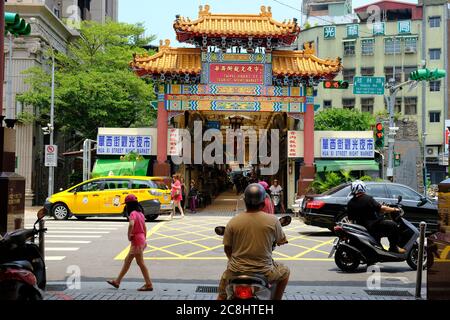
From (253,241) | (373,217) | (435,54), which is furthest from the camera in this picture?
(435,54)

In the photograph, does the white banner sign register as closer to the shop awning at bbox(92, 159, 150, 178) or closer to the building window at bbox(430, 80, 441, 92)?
the shop awning at bbox(92, 159, 150, 178)

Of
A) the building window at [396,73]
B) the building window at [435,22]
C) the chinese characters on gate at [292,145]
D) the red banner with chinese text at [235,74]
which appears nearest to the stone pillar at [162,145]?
the red banner with chinese text at [235,74]

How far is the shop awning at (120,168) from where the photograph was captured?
24.7 metres

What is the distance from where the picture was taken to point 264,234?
5023 mm

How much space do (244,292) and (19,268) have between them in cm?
242

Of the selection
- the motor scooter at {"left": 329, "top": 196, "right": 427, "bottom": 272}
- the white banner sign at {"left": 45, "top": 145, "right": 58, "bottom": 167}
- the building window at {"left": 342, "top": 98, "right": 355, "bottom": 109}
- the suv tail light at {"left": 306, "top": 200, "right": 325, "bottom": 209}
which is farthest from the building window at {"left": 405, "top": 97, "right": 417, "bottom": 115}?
→ the motor scooter at {"left": 329, "top": 196, "right": 427, "bottom": 272}

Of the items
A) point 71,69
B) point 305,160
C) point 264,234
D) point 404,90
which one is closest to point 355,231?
point 264,234

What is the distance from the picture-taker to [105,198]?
1994cm

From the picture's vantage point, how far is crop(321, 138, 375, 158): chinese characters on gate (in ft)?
84.0

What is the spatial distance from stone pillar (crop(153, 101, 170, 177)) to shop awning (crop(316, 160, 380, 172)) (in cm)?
689

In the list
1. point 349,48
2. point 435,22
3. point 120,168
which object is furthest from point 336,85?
point 435,22

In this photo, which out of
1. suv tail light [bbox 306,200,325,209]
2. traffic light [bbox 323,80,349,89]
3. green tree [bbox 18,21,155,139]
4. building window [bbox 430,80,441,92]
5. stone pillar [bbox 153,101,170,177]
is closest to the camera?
suv tail light [bbox 306,200,325,209]

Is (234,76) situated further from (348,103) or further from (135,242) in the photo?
(348,103)

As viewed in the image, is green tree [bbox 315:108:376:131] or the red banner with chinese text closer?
the red banner with chinese text
